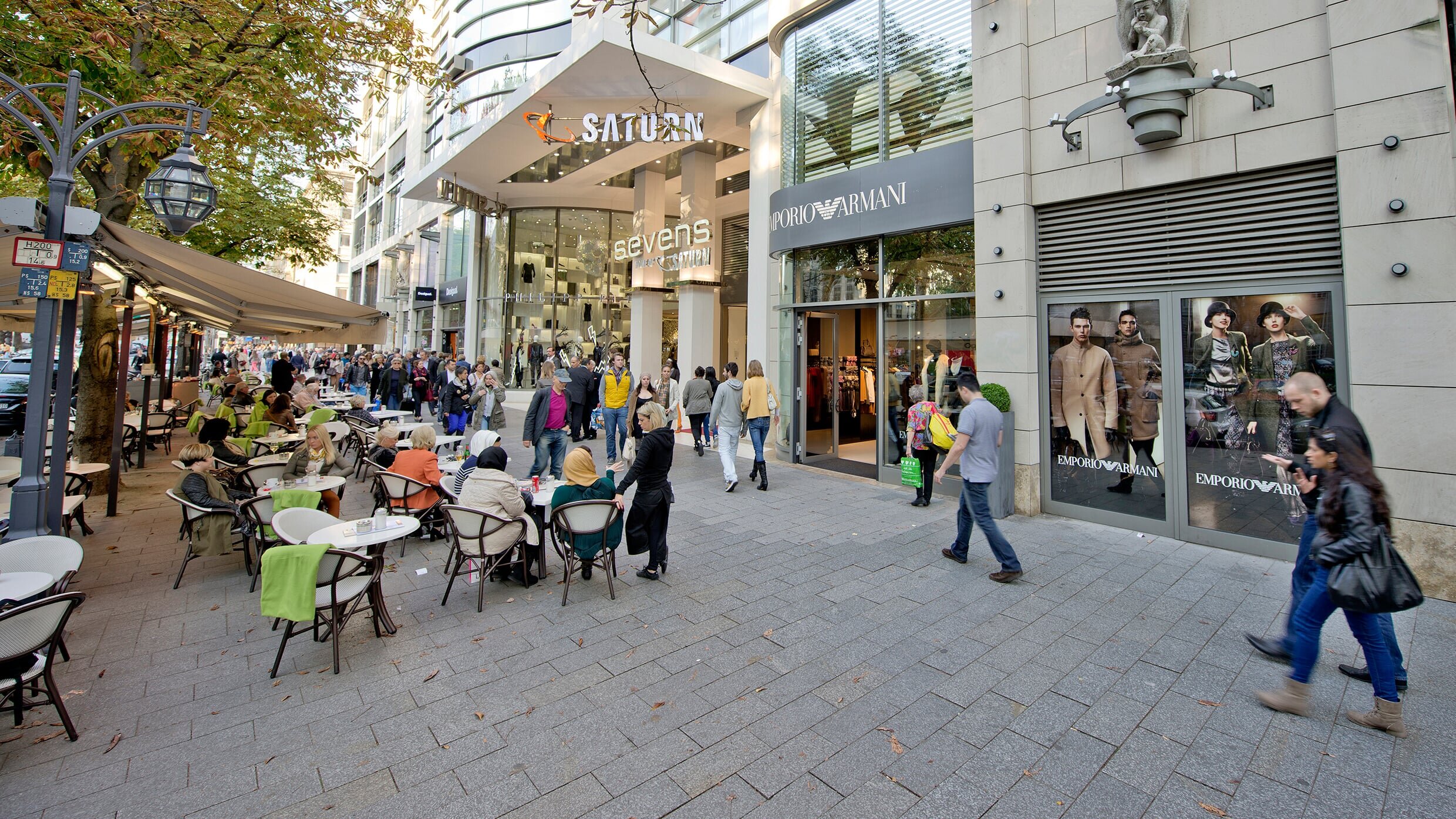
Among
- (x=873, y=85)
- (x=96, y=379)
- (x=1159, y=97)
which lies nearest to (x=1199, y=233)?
(x=1159, y=97)

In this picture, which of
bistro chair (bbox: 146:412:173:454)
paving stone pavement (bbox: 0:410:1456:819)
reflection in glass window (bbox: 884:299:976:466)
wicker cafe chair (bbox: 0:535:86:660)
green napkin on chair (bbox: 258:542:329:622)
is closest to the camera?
paving stone pavement (bbox: 0:410:1456:819)

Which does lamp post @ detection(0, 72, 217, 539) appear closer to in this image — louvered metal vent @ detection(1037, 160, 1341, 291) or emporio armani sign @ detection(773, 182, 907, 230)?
emporio armani sign @ detection(773, 182, 907, 230)

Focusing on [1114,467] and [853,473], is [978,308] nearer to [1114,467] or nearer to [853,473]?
[1114,467]

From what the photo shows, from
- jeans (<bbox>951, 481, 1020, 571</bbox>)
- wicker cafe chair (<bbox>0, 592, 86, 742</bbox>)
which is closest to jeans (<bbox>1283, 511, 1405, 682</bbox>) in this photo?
jeans (<bbox>951, 481, 1020, 571</bbox>)

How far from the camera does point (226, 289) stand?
26.0 ft

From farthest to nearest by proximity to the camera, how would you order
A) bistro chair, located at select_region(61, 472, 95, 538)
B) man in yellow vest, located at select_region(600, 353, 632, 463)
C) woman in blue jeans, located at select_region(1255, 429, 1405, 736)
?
man in yellow vest, located at select_region(600, 353, 632, 463)
bistro chair, located at select_region(61, 472, 95, 538)
woman in blue jeans, located at select_region(1255, 429, 1405, 736)

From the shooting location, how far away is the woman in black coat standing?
17.6 ft

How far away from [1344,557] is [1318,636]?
49cm

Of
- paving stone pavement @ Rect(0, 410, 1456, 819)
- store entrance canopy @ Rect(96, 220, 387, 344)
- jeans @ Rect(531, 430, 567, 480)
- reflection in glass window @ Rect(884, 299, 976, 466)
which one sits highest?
store entrance canopy @ Rect(96, 220, 387, 344)

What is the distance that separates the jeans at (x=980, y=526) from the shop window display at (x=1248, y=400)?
2.72 metres

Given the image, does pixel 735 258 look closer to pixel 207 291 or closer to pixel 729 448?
pixel 729 448

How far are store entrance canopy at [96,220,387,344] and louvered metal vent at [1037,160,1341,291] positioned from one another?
30.7 feet

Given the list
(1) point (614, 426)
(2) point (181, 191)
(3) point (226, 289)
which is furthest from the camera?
(1) point (614, 426)

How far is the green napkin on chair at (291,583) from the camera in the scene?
377 centimetres
